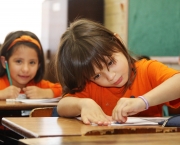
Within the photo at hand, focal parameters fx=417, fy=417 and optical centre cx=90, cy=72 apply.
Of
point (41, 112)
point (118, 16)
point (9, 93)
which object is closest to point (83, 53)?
point (41, 112)

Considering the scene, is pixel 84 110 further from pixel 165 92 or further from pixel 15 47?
pixel 15 47

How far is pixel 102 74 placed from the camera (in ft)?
5.19

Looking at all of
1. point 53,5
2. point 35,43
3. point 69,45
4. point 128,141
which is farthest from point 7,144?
point 53,5

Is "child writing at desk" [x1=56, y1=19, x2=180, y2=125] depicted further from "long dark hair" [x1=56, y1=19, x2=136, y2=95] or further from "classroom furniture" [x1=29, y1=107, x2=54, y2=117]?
"classroom furniture" [x1=29, y1=107, x2=54, y2=117]

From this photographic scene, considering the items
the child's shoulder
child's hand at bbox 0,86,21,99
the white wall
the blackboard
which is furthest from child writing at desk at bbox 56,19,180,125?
the white wall

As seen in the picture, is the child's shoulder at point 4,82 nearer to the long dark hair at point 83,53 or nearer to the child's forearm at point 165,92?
the long dark hair at point 83,53

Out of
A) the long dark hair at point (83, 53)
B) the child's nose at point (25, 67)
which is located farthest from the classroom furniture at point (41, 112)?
the child's nose at point (25, 67)

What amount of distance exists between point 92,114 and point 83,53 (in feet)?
1.03

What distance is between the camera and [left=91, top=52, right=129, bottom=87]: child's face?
Result: 1572 mm

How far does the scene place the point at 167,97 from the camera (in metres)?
1.45

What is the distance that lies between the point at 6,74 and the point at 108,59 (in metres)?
1.67

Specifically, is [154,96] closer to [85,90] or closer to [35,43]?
[85,90]

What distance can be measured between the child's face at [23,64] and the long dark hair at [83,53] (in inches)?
51.8

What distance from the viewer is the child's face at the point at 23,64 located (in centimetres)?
303
